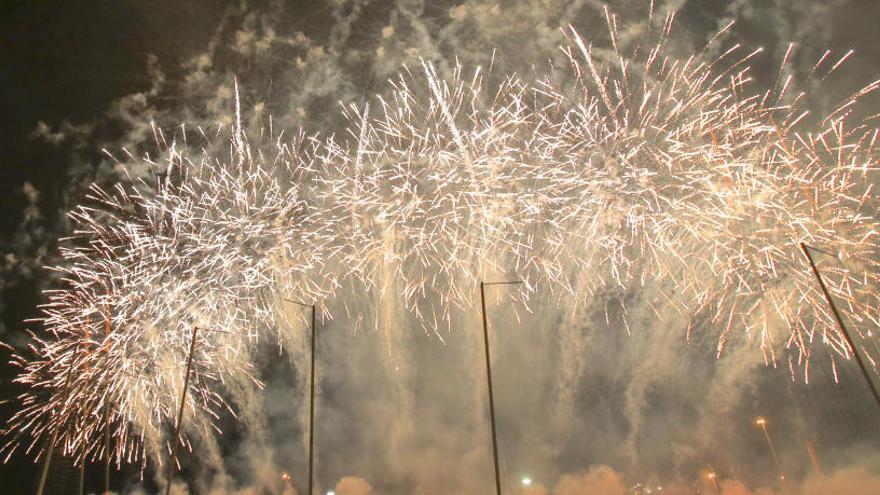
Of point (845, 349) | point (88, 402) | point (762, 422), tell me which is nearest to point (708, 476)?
point (762, 422)

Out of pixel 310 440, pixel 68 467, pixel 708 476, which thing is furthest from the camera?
pixel 68 467

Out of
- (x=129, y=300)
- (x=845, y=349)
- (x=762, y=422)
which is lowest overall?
(x=762, y=422)

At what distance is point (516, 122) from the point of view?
24.0 metres

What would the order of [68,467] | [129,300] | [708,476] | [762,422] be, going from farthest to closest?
[68,467]
[708,476]
[762,422]
[129,300]

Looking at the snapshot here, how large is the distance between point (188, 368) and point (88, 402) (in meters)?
5.73

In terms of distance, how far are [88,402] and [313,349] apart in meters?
12.6

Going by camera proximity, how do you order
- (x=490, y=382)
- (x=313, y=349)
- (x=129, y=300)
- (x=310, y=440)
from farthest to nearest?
(x=129, y=300) < (x=313, y=349) < (x=310, y=440) < (x=490, y=382)

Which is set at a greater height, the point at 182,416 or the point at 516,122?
the point at 516,122

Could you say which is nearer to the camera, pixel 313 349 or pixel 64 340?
pixel 313 349

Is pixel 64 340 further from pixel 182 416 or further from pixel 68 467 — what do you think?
pixel 68 467

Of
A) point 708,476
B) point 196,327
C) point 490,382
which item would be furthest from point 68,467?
point 490,382

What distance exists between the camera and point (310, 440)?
2281 centimetres

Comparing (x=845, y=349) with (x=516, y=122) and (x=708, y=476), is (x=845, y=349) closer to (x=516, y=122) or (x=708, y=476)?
(x=516, y=122)

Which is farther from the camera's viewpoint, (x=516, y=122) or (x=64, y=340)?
(x=64, y=340)
